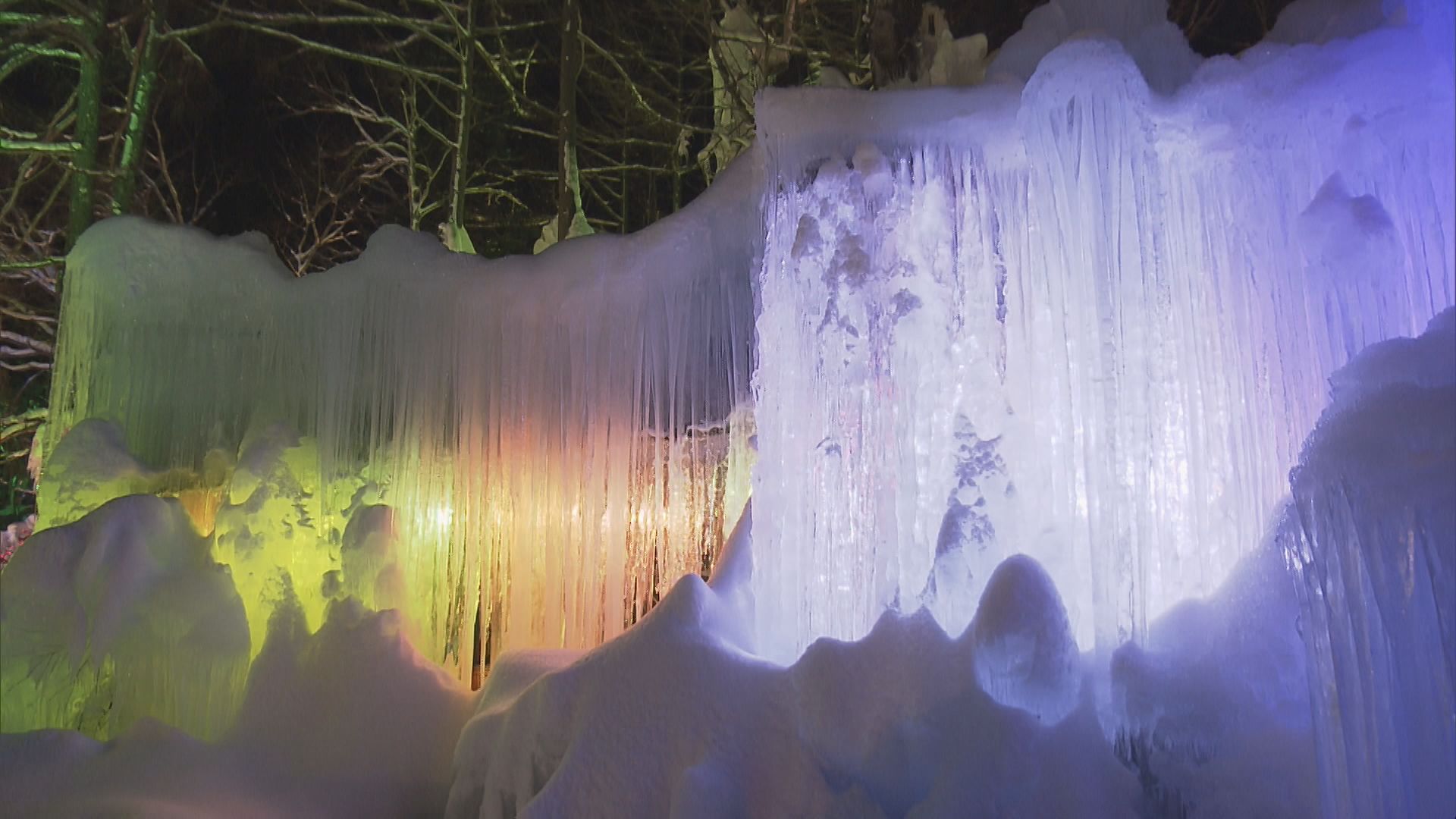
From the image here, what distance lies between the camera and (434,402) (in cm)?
845

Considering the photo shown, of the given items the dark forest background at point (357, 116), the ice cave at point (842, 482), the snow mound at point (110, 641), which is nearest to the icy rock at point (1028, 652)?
the ice cave at point (842, 482)

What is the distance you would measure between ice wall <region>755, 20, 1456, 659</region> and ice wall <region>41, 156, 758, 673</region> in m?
1.75

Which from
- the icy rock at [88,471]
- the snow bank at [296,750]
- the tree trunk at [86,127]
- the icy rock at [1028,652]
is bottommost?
the snow bank at [296,750]

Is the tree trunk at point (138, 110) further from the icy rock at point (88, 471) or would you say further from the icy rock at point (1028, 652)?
the icy rock at point (1028, 652)

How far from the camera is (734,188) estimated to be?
700cm

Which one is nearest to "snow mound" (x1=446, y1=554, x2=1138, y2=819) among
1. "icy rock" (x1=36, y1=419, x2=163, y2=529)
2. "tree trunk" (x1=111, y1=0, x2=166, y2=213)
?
"icy rock" (x1=36, y1=419, x2=163, y2=529)

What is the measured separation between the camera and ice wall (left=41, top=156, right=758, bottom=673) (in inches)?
319

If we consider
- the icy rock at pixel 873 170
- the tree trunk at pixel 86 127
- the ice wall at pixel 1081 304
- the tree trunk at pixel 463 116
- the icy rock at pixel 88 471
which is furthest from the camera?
the tree trunk at pixel 463 116

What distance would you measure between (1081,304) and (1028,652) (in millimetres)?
1889

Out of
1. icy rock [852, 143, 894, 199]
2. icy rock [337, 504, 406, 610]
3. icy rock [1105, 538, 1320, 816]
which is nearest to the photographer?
icy rock [1105, 538, 1320, 816]

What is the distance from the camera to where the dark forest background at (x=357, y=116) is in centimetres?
1141

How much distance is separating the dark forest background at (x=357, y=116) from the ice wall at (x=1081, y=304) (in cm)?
478

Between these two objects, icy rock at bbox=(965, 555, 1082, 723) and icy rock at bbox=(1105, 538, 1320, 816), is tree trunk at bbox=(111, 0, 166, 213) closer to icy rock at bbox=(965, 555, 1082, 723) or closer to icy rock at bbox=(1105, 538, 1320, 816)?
icy rock at bbox=(965, 555, 1082, 723)

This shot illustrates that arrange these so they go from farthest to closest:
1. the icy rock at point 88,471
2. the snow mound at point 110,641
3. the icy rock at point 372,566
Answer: the icy rock at point 88,471 < the icy rock at point 372,566 < the snow mound at point 110,641
